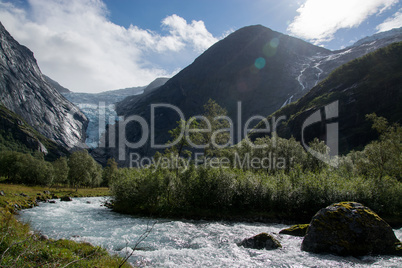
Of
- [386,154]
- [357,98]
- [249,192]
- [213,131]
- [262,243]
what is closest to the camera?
[262,243]

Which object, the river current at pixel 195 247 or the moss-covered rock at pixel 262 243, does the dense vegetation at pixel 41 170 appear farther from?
the moss-covered rock at pixel 262 243

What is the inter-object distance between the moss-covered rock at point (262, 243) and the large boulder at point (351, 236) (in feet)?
7.67

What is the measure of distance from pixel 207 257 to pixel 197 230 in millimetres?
9460

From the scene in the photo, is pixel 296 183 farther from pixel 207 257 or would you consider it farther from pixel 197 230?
pixel 207 257

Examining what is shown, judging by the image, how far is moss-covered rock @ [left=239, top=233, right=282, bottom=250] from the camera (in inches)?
781

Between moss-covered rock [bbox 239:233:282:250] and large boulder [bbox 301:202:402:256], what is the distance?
234 centimetres

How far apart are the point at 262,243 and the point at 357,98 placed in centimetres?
16960

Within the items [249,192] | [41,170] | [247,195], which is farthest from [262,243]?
[41,170]

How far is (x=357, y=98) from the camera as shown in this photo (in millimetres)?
155250

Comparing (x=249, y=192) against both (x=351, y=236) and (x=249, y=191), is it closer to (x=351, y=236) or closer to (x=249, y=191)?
(x=249, y=191)

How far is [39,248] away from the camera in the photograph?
11.0 metres

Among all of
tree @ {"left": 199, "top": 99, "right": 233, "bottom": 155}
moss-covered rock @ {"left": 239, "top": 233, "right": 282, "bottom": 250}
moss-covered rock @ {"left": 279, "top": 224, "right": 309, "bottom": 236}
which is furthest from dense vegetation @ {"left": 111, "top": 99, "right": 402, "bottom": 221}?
moss-covered rock @ {"left": 239, "top": 233, "right": 282, "bottom": 250}

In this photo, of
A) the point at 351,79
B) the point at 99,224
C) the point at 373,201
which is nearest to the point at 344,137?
the point at 351,79

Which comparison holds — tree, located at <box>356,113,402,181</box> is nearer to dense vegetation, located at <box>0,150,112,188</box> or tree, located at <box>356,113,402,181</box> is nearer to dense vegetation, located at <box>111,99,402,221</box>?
dense vegetation, located at <box>111,99,402,221</box>
